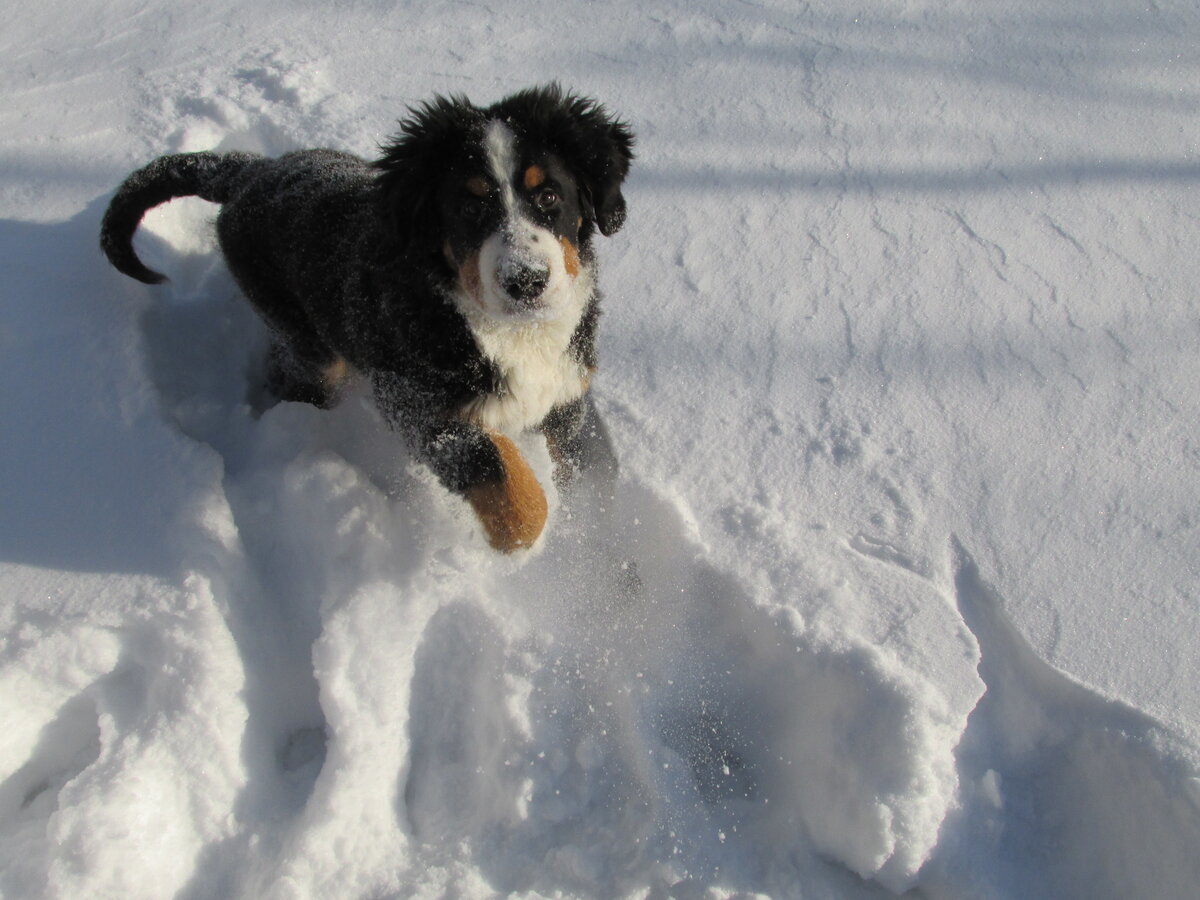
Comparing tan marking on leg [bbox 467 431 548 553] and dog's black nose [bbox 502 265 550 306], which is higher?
dog's black nose [bbox 502 265 550 306]

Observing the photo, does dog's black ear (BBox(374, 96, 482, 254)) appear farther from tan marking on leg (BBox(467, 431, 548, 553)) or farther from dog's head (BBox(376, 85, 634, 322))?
tan marking on leg (BBox(467, 431, 548, 553))

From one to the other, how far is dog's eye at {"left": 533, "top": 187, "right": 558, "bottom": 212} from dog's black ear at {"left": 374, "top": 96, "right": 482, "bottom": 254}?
24 cm

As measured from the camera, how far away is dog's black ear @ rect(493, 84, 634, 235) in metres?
2.04

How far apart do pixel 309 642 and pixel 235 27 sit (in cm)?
351

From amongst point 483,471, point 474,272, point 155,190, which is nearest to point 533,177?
point 474,272

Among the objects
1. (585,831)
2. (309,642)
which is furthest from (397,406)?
(585,831)

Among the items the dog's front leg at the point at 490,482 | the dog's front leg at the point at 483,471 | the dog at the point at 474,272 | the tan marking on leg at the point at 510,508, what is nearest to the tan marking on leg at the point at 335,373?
the dog at the point at 474,272

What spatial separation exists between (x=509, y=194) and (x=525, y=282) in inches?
11.7

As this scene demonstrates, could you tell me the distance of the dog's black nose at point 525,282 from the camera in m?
1.75

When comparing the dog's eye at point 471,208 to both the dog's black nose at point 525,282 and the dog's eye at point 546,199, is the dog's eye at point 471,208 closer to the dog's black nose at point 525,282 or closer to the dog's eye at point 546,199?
the dog's eye at point 546,199

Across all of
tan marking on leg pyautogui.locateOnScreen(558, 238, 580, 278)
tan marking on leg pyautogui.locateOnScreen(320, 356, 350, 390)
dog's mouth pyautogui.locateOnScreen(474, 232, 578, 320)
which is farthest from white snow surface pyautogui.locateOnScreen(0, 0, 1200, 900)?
dog's mouth pyautogui.locateOnScreen(474, 232, 578, 320)

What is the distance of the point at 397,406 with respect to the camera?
7.30 feet

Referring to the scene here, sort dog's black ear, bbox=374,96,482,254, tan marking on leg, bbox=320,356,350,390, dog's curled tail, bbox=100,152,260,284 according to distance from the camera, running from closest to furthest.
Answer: dog's black ear, bbox=374,96,482,254 < dog's curled tail, bbox=100,152,260,284 < tan marking on leg, bbox=320,356,350,390

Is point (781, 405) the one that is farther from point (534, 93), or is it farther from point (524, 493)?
point (534, 93)
